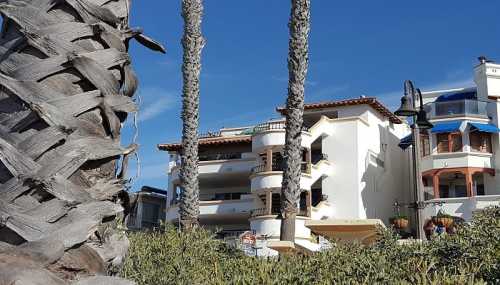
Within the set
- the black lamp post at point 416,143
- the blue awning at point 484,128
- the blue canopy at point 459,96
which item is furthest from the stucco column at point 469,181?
the black lamp post at point 416,143

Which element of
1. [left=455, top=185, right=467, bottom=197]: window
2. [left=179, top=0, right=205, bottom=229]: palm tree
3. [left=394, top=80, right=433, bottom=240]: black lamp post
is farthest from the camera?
[left=455, top=185, right=467, bottom=197]: window

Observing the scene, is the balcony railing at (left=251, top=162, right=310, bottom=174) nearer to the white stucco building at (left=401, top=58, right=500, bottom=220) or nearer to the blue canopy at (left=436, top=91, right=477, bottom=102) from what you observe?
the white stucco building at (left=401, top=58, right=500, bottom=220)

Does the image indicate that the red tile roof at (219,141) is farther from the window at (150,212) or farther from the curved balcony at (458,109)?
the curved balcony at (458,109)

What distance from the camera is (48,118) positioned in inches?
77.4

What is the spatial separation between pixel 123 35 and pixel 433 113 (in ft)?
128

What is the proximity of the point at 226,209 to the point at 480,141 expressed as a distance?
16245mm

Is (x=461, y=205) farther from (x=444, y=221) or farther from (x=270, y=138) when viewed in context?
(x=270, y=138)

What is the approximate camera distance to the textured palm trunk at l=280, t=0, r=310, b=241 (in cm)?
2008

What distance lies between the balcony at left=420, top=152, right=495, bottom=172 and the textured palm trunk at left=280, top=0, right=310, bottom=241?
20332 millimetres

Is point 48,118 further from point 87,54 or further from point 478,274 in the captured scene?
point 478,274

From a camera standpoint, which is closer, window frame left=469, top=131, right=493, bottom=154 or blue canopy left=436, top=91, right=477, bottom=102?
window frame left=469, top=131, right=493, bottom=154

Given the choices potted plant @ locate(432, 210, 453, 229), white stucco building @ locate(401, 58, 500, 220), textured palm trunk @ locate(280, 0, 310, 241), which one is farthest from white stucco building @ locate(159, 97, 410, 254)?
textured palm trunk @ locate(280, 0, 310, 241)

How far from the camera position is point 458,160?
37.8 meters

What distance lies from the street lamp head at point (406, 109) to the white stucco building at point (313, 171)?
20567mm
